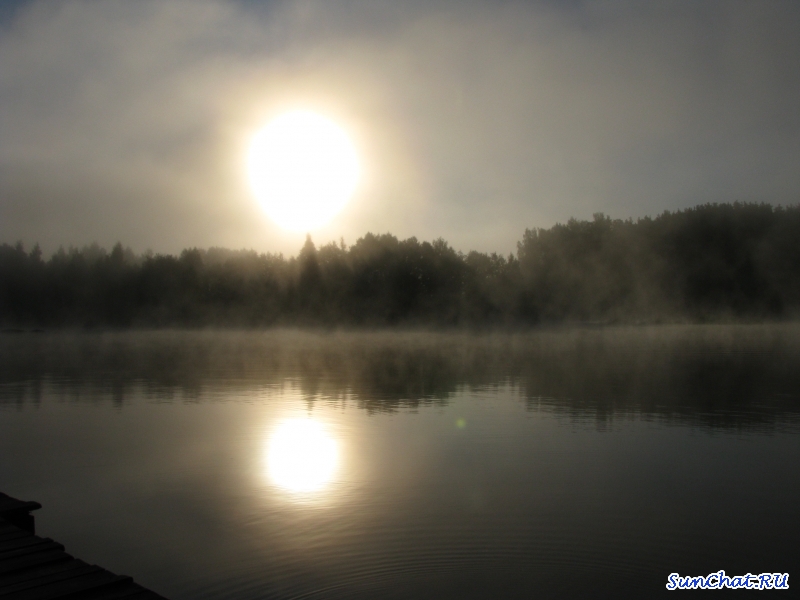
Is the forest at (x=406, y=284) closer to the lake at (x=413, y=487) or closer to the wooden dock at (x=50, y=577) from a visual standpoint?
the lake at (x=413, y=487)

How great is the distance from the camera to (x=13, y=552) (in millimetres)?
5930

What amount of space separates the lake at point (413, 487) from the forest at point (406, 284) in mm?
81082

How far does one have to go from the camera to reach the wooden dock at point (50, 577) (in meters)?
4.96

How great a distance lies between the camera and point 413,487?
1045cm

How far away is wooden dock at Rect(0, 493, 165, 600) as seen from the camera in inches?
195

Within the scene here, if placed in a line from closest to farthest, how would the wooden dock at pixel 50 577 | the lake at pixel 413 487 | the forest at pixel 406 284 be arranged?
the wooden dock at pixel 50 577 < the lake at pixel 413 487 < the forest at pixel 406 284

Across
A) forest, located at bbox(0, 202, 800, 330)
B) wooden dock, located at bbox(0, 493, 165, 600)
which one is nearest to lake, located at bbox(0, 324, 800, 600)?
wooden dock, located at bbox(0, 493, 165, 600)

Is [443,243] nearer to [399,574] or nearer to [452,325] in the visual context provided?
[452,325]

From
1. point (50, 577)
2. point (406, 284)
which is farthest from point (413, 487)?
point (406, 284)

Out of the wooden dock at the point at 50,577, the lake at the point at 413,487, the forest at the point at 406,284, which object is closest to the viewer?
the wooden dock at the point at 50,577

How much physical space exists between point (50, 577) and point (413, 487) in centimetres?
594

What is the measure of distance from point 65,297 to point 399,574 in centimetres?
10638

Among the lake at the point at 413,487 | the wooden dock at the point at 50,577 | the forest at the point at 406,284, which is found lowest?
the lake at the point at 413,487

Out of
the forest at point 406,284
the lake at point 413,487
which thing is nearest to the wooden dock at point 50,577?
the lake at point 413,487
